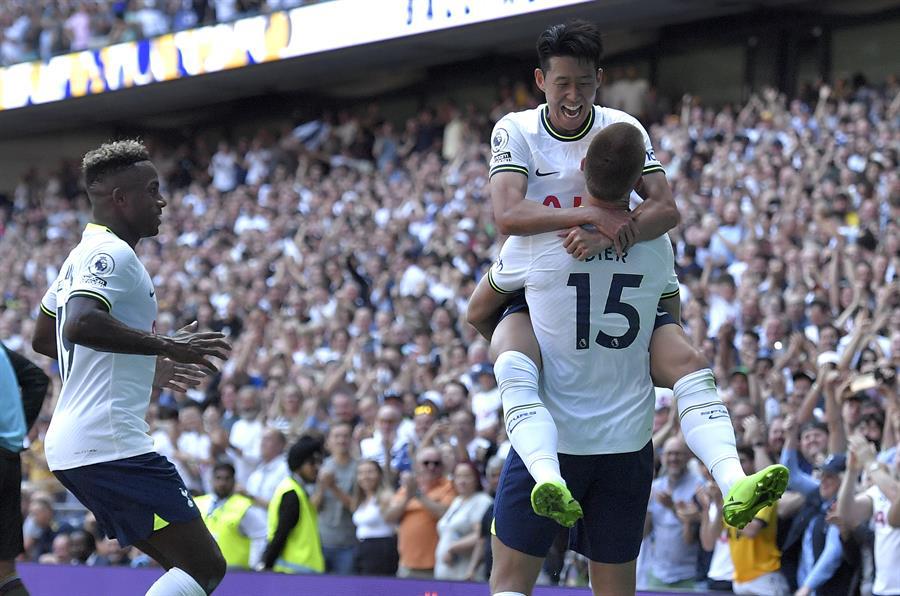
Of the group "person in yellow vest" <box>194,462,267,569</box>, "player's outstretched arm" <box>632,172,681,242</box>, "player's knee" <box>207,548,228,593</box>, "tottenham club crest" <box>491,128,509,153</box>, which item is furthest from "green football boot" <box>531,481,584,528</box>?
"person in yellow vest" <box>194,462,267,569</box>

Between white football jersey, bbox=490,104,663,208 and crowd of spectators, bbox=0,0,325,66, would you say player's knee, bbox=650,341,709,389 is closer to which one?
white football jersey, bbox=490,104,663,208

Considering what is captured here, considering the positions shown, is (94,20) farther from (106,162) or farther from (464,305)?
(106,162)

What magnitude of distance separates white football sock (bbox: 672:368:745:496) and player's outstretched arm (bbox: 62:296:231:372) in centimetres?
169

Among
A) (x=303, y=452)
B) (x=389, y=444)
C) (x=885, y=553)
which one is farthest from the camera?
(x=389, y=444)

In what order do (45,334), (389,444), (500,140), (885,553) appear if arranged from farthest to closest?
(389,444) < (885,553) < (45,334) < (500,140)

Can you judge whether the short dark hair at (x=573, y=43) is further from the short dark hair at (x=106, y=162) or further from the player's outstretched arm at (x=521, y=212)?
the short dark hair at (x=106, y=162)

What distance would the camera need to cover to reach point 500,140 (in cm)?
501

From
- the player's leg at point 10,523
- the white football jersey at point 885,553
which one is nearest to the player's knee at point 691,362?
the player's leg at point 10,523

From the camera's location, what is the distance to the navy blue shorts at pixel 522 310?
198 inches

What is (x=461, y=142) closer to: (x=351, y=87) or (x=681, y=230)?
(x=351, y=87)

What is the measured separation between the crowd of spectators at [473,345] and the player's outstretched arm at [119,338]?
14.0 ft

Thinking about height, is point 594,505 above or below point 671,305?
below

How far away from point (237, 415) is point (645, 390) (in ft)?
28.5

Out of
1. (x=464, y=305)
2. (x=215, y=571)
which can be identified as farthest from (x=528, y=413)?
(x=464, y=305)
